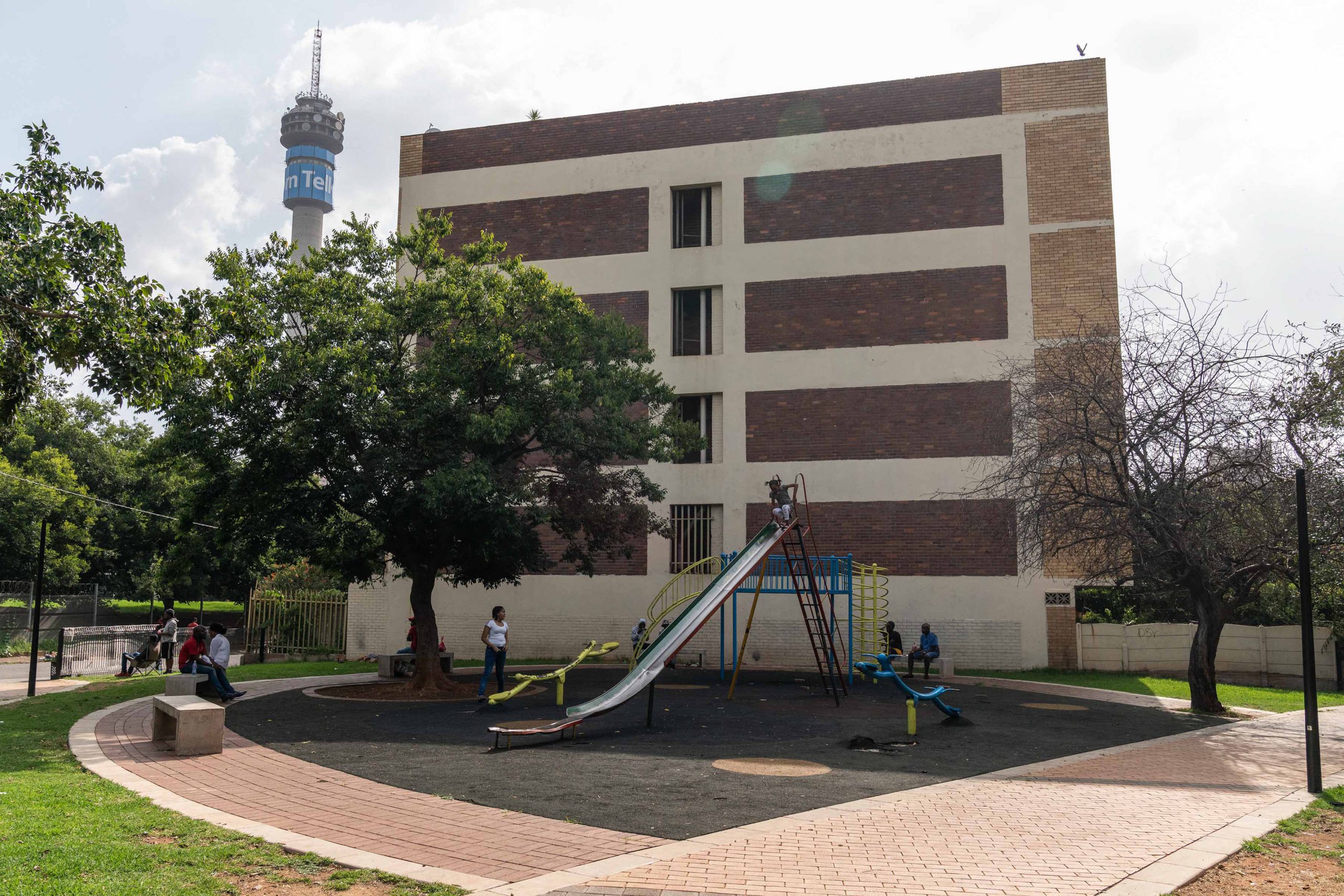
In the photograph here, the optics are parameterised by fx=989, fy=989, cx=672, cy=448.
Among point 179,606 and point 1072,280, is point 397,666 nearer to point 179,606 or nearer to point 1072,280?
point 1072,280

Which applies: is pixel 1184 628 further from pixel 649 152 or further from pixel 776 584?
pixel 649 152

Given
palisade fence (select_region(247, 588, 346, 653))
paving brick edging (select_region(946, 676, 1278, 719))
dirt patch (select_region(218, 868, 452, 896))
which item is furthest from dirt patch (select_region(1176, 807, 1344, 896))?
palisade fence (select_region(247, 588, 346, 653))

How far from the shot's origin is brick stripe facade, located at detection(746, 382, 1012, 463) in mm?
26031

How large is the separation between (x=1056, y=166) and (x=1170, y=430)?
496 inches

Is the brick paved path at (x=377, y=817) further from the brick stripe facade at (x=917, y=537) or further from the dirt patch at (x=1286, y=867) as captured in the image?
the brick stripe facade at (x=917, y=537)

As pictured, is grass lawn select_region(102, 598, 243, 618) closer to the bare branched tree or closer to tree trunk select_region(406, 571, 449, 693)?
tree trunk select_region(406, 571, 449, 693)

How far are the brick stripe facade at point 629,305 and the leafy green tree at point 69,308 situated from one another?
17.6 m

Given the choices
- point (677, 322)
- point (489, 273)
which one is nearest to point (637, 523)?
point (489, 273)

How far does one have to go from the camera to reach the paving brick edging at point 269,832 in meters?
6.45

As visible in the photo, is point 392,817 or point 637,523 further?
point 637,523

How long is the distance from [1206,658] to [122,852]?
17.0 meters

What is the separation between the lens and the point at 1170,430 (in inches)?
653

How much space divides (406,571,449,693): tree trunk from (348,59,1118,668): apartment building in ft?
28.5

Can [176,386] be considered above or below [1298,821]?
above
